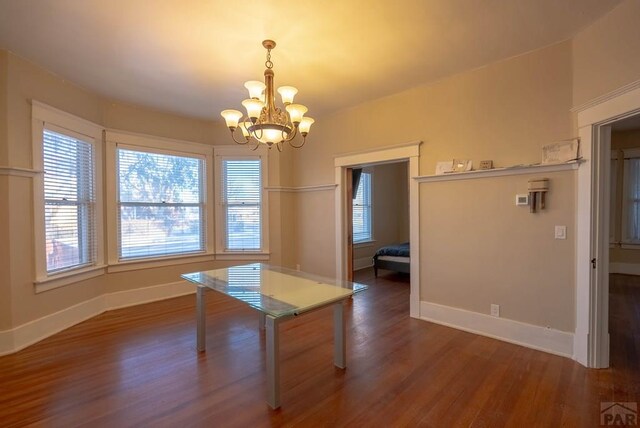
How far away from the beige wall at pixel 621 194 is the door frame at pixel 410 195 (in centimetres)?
489

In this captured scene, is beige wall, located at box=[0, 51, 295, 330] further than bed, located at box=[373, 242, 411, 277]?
No

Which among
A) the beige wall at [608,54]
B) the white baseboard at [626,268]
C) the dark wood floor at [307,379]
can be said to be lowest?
the dark wood floor at [307,379]

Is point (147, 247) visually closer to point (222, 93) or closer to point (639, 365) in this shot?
point (222, 93)

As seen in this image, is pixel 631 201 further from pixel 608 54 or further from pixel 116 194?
pixel 116 194

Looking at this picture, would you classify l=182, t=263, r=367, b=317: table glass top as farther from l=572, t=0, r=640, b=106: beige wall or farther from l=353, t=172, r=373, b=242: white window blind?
l=353, t=172, r=373, b=242: white window blind

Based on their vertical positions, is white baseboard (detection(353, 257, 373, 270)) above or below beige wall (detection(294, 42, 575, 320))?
below

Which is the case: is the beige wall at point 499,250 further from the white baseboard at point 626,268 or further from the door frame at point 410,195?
the white baseboard at point 626,268

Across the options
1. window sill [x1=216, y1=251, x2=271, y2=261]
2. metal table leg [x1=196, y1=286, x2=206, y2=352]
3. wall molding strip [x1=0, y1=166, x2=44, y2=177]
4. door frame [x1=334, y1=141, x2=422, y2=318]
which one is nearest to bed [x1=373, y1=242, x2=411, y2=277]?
door frame [x1=334, y1=141, x2=422, y2=318]

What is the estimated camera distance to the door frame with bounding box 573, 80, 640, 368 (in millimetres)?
2465

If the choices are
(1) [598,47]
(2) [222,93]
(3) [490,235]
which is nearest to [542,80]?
(1) [598,47]

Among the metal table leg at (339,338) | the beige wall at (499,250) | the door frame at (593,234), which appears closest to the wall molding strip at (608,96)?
the door frame at (593,234)

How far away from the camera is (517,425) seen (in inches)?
75.3

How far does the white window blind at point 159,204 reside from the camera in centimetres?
425

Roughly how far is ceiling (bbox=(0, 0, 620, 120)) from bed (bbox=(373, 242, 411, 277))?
318cm
